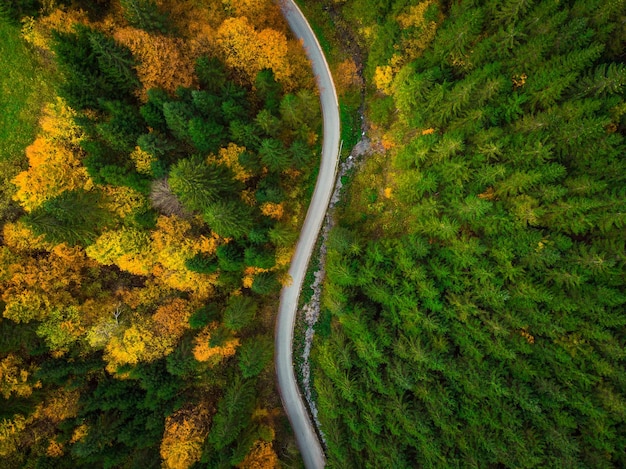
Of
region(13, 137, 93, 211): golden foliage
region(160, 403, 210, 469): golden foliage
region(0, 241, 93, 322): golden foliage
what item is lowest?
region(160, 403, 210, 469): golden foliage

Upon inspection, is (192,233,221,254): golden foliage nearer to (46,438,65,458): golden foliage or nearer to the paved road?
the paved road

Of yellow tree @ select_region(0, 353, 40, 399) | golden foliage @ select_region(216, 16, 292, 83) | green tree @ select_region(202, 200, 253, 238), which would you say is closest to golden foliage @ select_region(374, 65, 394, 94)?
golden foliage @ select_region(216, 16, 292, 83)

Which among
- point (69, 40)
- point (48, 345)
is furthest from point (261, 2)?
point (48, 345)

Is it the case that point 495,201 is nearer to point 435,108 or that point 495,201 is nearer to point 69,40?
point 435,108

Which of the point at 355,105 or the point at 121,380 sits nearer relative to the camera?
the point at 121,380

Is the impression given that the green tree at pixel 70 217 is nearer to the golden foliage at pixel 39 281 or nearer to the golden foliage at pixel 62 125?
the golden foliage at pixel 39 281

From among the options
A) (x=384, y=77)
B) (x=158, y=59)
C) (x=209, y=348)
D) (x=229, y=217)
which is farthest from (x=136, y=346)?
(x=384, y=77)
